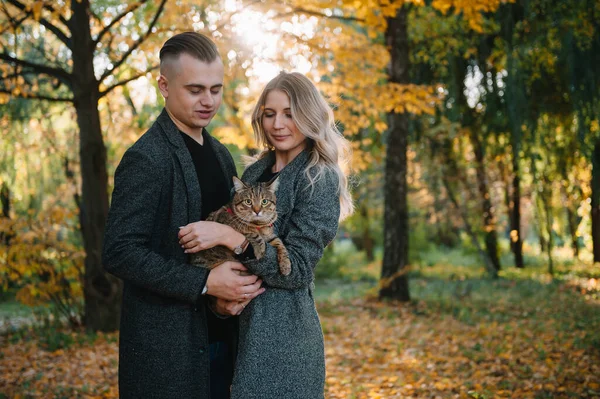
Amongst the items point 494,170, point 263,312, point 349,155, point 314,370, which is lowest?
point 314,370

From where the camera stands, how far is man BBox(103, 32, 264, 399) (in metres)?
1.99

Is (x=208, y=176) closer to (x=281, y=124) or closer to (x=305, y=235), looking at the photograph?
(x=281, y=124)

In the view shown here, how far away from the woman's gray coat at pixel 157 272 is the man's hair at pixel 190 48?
34 centimetres

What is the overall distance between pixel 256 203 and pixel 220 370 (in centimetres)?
81

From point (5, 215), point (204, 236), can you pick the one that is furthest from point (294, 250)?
point (5, 215)

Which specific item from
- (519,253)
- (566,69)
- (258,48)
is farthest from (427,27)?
(519,253)

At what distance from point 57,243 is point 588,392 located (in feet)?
21.6

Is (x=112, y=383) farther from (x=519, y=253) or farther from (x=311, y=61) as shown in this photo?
(x=519, y=253)

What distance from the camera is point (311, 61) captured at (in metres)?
7.05

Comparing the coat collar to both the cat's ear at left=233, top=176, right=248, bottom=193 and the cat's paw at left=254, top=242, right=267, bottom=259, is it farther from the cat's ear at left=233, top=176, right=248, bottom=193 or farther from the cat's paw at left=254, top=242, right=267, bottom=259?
the cat's paw at left=254, top=242, right=267, bottom=259

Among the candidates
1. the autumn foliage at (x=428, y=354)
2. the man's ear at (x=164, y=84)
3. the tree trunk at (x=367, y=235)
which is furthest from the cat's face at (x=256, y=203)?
the tree trunk at (x=367, y=235)

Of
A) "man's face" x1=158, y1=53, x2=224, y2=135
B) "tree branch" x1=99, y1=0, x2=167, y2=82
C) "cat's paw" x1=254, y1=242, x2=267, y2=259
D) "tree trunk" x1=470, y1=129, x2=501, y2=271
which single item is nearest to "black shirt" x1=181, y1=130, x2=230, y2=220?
"man's face" x1=158, y1=53, x2=224, y2=135

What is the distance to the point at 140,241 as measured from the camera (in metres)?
1.99

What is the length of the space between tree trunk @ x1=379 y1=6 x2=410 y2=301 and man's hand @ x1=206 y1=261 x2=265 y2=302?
735 cm
